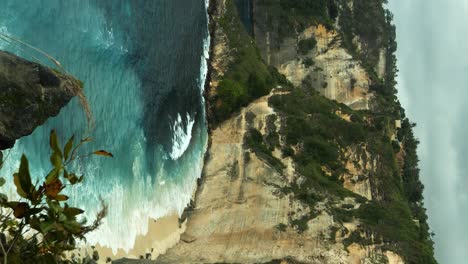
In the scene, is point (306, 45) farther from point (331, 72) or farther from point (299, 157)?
point (299, 157)

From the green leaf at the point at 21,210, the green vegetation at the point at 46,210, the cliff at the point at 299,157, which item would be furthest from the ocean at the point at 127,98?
the green leaf at the point at 21,210

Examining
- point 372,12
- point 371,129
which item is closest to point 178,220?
point 371,129

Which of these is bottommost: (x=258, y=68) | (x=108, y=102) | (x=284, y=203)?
(x=284, y=203)

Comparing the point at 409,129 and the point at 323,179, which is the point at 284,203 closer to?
the point at 323,179

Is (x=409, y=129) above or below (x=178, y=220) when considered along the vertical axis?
above

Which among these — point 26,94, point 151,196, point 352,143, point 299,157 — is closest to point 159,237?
point 151,196

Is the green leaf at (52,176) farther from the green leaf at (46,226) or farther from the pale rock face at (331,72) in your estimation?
the pale rock face at (331,72)
